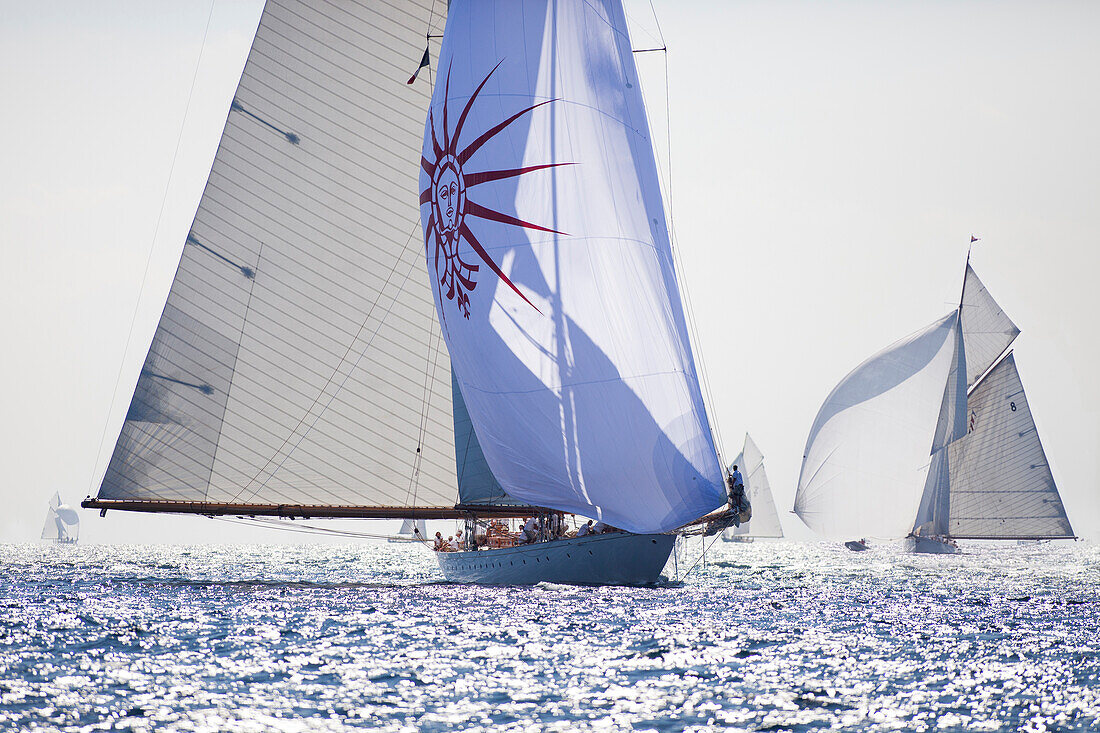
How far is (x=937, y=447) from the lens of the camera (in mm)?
52000

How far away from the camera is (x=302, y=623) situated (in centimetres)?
2038

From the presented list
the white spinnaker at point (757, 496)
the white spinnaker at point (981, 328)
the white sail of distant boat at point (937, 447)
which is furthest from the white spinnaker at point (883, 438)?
the white spinnaker at point (757, 496)

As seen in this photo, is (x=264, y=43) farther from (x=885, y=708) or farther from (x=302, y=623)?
(x=885, y=708)

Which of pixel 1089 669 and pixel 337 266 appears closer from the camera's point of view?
pixel 1089 669

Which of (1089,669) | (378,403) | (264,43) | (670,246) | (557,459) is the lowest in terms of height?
(1089,669)

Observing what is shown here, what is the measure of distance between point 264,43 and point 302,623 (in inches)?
669


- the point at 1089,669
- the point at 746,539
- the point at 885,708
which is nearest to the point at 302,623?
the point at 885,708

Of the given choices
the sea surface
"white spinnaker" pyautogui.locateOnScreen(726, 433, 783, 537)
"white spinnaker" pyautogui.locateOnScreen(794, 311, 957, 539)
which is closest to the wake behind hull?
the sea surface

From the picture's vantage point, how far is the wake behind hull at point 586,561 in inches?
1065

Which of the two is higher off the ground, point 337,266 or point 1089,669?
point 337,266

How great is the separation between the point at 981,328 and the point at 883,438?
1347 cm

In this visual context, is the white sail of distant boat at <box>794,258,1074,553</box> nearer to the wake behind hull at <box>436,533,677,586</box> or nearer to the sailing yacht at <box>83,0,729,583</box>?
the wake behind hull at <box>436,533,677,586</box>

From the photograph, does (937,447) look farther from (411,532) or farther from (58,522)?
(58,522)

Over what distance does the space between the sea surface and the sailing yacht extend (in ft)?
9.54
